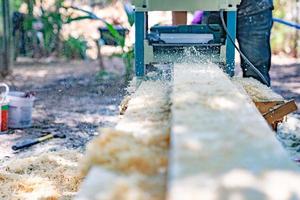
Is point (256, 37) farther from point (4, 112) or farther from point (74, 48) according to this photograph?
point (74, 48)

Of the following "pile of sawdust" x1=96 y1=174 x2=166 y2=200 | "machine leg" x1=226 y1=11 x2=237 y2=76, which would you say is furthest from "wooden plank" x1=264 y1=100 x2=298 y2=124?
"pile of sawdust" x1=96 y1=174 x2=166 y2=200

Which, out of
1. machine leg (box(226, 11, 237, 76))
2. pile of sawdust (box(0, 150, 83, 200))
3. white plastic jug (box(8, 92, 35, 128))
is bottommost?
pile of sawdust (box(0, 150, 83, 200))

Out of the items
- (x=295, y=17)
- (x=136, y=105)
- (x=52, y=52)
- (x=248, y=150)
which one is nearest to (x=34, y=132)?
(x=136, y=105)

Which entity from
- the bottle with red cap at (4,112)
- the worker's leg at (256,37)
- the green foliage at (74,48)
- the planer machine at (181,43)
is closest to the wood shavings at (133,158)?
the planer machine at (181,43)

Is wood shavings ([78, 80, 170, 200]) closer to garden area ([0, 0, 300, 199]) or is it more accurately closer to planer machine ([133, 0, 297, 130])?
garden area ([0, 0, 300, 199])

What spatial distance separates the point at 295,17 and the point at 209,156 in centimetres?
1077

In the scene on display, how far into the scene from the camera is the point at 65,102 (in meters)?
7.82

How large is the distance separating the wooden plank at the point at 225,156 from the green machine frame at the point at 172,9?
2018 mm

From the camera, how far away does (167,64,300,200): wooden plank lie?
5.33ft

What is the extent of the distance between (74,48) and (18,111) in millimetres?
5541

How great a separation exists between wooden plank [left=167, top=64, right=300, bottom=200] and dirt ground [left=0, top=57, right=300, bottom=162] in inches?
121

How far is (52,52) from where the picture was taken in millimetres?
12219

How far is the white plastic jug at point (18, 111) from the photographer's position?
623 cm

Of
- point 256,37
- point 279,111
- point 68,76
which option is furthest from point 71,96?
point 279,111
